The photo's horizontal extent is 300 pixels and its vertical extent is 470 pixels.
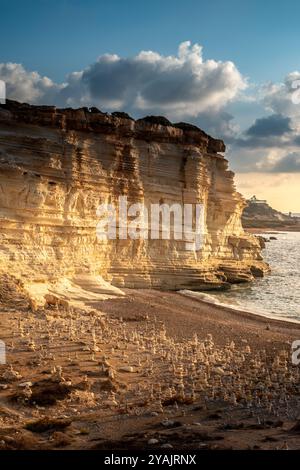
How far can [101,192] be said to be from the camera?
3016 centimetres

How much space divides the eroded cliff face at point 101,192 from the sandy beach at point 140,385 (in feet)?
20.3

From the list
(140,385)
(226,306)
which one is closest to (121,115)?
(226,306)

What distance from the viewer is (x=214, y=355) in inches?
631

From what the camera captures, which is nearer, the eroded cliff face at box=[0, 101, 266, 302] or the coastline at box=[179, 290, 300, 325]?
the eroded cliff face at box=[0, 101, 266, 302]

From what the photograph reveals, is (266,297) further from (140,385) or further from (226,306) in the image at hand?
(140,385)

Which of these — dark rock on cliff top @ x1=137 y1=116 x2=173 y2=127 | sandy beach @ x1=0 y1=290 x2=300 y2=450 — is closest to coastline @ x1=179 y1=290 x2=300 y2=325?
sandy beach @ x1=0 y1=290 x2=300 y2=450

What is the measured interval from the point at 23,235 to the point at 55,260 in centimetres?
273

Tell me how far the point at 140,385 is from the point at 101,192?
62.8 feet

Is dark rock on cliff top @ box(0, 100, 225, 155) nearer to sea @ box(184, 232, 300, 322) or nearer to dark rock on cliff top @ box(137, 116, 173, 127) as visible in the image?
dark rock on cliff top @ box(137, 116, 173, 127)

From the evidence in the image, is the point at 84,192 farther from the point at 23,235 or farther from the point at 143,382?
the point at 143,382

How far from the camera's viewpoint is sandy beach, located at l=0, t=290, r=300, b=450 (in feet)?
28.4

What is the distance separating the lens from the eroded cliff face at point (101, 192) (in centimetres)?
2447

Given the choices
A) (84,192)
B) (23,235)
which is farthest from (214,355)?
(84,192)

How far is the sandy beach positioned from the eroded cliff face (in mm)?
6181
